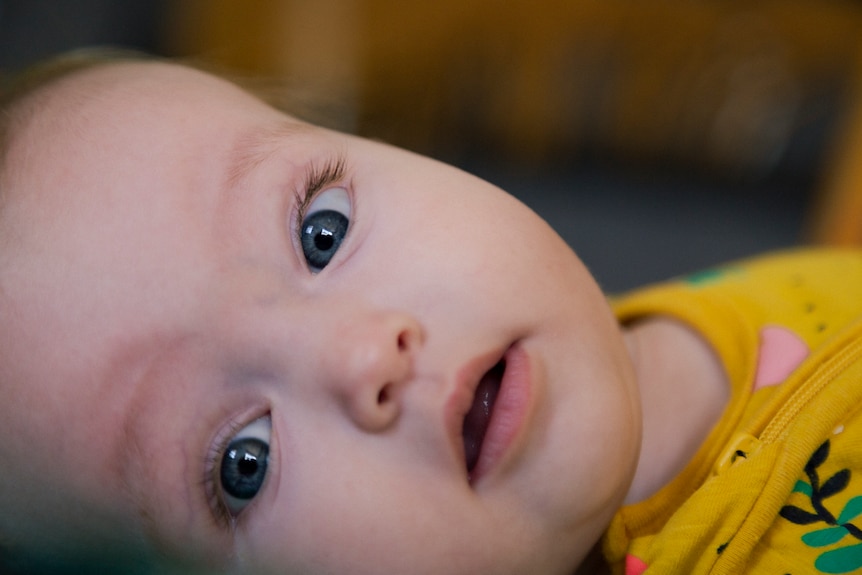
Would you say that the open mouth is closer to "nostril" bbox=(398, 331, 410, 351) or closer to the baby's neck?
"nostril" bbox=(398, 331, 410, 351)

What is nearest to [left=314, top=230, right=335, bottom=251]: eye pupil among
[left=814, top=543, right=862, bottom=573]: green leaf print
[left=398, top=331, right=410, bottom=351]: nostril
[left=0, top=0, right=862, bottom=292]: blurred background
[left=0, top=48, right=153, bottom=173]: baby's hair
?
[left=398, top=331, right=410, bottom=351]: nostril

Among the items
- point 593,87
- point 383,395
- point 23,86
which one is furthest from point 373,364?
point 593,87

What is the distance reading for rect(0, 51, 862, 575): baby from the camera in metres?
0.61

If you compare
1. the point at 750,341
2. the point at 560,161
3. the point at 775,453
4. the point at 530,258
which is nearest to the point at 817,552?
the point at 775,453

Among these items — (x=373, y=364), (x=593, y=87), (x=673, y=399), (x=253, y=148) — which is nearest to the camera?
(x=373, y=364)

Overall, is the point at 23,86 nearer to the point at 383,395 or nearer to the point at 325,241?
the point at 325,241

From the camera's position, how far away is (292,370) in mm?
632

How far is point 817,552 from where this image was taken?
2.19 feet

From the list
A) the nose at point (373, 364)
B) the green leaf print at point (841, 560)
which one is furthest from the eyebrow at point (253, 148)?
the green leaf print at point (841, 560)

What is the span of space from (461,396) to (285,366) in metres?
0.14

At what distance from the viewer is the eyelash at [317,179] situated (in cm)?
71

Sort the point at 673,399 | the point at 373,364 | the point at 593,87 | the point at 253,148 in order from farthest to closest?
1. the point at 593,87
2. the point at 673,399
3. the point at 253,148
4. the point at 373,364

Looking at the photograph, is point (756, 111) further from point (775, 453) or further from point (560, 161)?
point (775, 453)

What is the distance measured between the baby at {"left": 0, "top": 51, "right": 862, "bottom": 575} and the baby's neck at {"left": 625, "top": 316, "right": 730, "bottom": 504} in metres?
0.09
